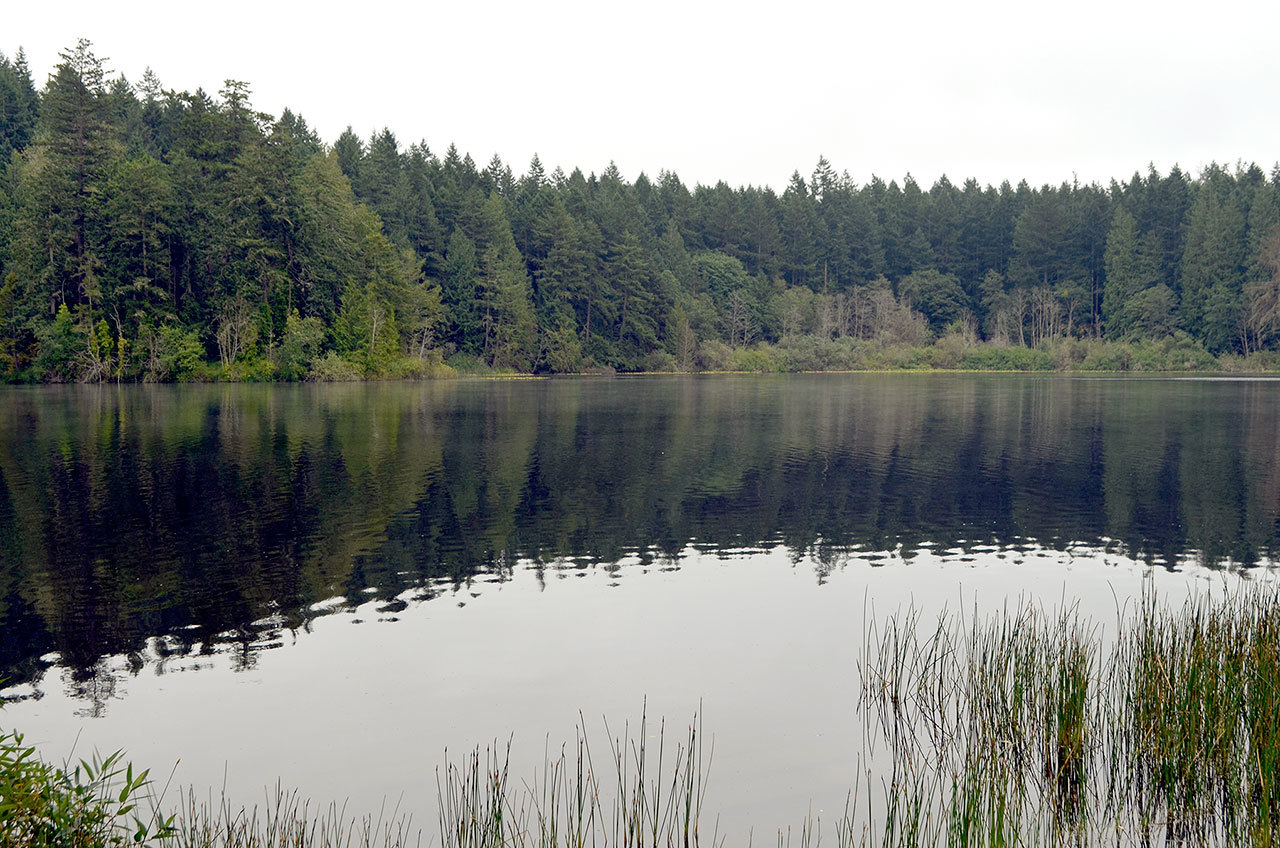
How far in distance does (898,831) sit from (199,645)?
8.54m

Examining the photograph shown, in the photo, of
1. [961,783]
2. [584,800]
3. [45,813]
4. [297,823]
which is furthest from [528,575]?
[45,813]

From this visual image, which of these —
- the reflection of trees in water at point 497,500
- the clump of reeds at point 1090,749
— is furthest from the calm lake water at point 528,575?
the clump of reeds at point 1090,749

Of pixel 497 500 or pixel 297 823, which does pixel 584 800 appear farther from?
pixel 497 500

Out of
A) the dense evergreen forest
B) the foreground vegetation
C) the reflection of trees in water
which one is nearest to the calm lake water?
the reflection of trees in water

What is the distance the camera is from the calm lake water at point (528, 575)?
947 cm

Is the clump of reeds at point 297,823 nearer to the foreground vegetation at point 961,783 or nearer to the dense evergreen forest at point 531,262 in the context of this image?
the foreground vegetation at point 961,783

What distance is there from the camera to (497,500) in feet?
75.5

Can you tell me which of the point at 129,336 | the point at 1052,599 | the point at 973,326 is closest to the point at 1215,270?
the point at 973,326

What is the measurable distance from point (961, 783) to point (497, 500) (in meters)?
15.8

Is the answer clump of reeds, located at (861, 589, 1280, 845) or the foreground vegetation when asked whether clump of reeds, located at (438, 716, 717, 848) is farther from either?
clump of reeds, located at (861, 589, 1280, 845)

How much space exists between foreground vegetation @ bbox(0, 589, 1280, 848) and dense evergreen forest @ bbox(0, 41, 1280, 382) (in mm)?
79683

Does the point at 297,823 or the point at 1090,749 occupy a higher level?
the point at 297,823

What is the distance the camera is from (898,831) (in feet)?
25.7

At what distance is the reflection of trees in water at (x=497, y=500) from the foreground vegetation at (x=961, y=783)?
14.7 feet
